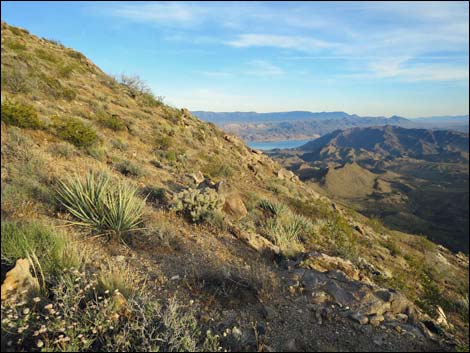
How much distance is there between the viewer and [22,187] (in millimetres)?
4922

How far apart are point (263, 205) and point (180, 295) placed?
565 cm

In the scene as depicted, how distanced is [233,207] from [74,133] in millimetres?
5267

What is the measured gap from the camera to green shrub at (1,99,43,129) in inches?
293

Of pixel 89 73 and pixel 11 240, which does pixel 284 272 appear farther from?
pixel 89 73

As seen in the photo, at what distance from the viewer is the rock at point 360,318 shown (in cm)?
327

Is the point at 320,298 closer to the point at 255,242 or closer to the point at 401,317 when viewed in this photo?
the point at 401,317

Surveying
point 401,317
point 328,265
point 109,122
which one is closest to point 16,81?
point 109,122

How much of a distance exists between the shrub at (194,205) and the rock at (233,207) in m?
0.79

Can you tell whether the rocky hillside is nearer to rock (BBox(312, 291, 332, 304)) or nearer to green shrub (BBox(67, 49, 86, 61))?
rock (BBox(312, 291, 332, 304))

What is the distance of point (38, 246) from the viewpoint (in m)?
3.41

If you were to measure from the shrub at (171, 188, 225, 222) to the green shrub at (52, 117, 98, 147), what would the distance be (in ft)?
13.9

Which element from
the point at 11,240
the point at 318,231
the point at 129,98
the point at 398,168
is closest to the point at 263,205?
the point at 318,231

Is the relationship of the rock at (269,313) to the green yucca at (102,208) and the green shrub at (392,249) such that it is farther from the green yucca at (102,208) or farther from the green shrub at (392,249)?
the green shrub at (392,249)

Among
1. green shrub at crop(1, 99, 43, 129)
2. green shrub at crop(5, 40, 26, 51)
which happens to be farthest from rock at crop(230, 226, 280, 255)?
green shrub at crop(5, 40, 26, 51)
